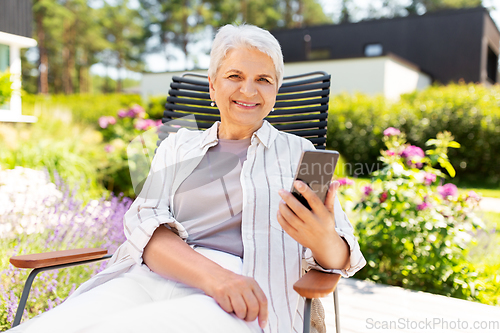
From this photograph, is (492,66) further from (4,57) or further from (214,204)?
(214,204)

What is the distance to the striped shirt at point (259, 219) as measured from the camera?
4.27ft

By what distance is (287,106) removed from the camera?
2291 mm

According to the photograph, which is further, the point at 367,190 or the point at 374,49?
the point at 374,49

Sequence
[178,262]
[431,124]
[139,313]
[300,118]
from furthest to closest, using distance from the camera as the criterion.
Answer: [431,124]
[300,118]
[178,262]
[139,313]

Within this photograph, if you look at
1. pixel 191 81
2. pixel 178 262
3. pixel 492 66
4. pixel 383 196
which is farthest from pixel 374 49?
pixel 178 262

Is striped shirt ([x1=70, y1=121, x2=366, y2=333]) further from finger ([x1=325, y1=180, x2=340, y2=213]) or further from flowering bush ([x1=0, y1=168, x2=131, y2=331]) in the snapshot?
A: flowering bush ([x1=0, y1=168, x2=131, y2=331])

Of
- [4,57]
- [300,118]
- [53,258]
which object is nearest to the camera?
[53,258]

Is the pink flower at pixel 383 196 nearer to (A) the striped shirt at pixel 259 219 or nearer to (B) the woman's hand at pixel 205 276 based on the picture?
(A) the striped shirt at pixel 259 219

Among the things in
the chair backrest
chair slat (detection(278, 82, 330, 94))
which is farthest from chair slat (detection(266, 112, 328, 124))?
chair slat (detection(278, 82, 330, 94))

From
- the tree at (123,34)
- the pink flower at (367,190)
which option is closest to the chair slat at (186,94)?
the pink flower at (367,190)

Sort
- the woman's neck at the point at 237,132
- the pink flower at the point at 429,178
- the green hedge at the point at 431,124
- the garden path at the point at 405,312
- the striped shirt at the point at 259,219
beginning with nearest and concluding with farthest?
the striped shirt at the point at 259,219, the woman's neck at the point at 237,132, the garden path at the point at 405,312, the pink flower at the point at 429,178, the green hedge at the point at 431,124

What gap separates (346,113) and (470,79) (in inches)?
358

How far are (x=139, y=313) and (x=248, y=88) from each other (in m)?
0.89

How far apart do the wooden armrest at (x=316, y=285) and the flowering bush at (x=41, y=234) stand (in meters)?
1.41
